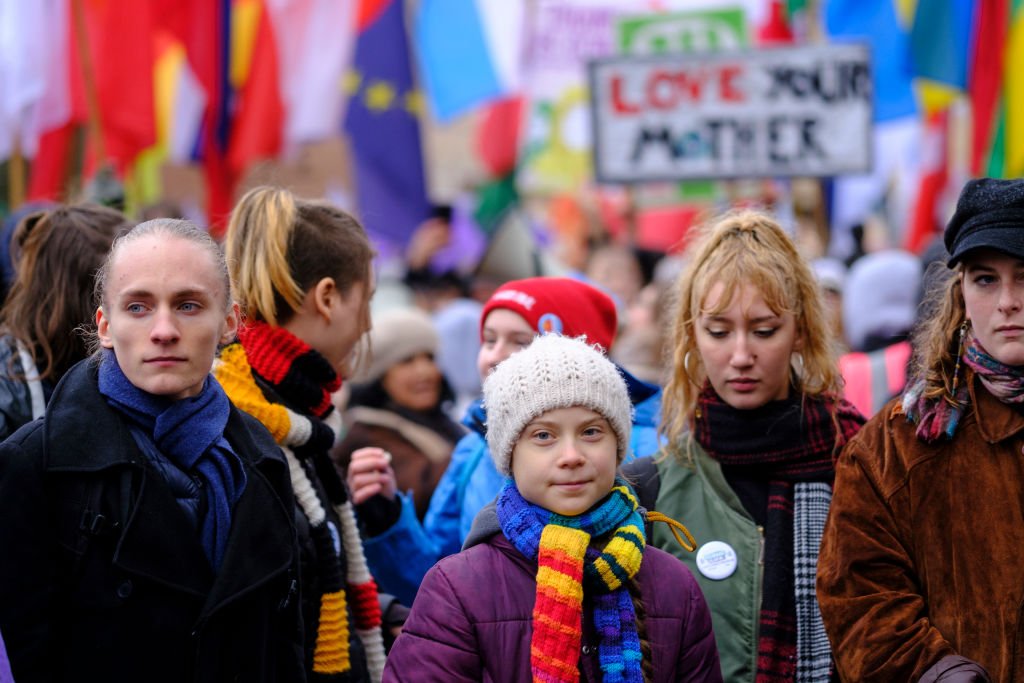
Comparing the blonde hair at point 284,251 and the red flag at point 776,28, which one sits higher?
the red flag at point 776,28

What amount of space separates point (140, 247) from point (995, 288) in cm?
196

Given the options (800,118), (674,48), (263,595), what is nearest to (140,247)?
(263,595)

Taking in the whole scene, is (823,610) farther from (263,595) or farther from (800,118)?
(800,118)

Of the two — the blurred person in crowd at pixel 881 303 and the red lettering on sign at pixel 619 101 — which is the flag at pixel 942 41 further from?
the red lettering on sign at pixel 619 101

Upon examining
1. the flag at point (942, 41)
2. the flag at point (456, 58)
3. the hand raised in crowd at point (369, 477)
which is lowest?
the hand raised in crowd at point (369, 477)

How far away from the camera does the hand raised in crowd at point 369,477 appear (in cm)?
387

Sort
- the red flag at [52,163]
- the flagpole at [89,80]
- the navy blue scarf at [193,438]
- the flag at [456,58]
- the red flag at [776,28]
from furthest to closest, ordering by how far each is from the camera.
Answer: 1. the red flag at [776,28]
2. the flag at [456,58]
3. the red flag at [52,163]
4. the flagpole at [89,80]
5. the navy blue scarf at [193,438]

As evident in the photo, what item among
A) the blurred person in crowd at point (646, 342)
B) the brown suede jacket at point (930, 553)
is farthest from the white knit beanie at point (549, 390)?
the blurred person in crowd at point (646, 342)

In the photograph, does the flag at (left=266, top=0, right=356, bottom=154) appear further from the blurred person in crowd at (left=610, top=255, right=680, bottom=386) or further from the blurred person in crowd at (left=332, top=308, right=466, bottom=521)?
the blurred person in crowd at (left=332, top=308, right=466, bottom=521)

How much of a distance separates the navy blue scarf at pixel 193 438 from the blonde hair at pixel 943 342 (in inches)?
66.4

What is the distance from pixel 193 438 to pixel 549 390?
787 mm

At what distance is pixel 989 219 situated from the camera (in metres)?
3.01

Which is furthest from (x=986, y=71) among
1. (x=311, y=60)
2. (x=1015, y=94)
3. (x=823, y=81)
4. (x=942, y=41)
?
(x=311, y=60)

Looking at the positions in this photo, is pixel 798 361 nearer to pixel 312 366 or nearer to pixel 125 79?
pixel 312 366
